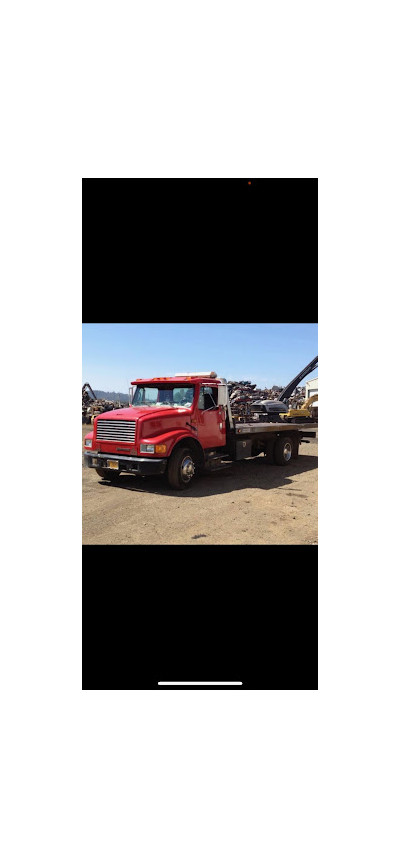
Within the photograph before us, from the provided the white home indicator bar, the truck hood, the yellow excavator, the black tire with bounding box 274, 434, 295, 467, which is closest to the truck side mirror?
the truck hood

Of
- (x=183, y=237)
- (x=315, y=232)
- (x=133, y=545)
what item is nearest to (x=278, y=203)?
(x=315, y=232)

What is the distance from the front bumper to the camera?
15.1 ft

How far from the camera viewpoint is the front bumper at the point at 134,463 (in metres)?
4.60

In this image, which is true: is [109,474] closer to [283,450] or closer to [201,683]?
[201,683]

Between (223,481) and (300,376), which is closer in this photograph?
(300,376)

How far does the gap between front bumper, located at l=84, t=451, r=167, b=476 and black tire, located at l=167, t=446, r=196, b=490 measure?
0.36 ft

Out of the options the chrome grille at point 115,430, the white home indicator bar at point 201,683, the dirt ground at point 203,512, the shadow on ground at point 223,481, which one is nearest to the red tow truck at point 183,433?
the chrome grille at point 115,430

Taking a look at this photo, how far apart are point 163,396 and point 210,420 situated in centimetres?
78

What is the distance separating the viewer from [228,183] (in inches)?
118

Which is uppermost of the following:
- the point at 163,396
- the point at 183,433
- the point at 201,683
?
the point at 163,396

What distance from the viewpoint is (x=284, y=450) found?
18.6 ft

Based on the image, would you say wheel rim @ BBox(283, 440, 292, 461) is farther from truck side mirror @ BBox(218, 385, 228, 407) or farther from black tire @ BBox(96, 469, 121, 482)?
black tire @ BBox(96, 469, 121, 482)

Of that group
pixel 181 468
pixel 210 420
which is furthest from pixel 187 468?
pixel 210 420

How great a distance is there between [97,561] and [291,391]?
7.23 feet
